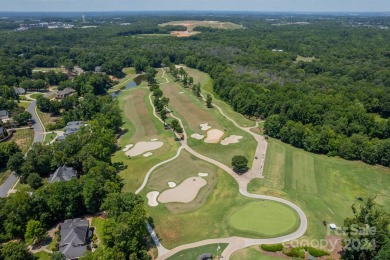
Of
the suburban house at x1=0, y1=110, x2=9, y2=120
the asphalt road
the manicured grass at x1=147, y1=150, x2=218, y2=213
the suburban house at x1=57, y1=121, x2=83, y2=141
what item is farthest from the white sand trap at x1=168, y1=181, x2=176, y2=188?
the suburban house at x1=0, y1=110, x2=9, y2=120

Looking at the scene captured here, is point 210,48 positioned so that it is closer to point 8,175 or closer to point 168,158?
point 168,158

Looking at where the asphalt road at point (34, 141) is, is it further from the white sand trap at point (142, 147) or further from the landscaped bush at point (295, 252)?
the landscaped bush at point (295, 252)

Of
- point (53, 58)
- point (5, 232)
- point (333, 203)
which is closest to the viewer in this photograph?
point (5, 232)

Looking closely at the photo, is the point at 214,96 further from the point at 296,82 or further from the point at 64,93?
the point at 64,93

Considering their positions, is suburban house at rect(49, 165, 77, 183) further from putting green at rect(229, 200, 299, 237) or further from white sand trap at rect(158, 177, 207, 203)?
putting green at rect(229, 200, 299, 237)

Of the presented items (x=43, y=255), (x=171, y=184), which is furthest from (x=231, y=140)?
(x=43, y=255)

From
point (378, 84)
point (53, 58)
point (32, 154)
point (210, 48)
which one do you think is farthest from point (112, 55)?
point (378, 84)
